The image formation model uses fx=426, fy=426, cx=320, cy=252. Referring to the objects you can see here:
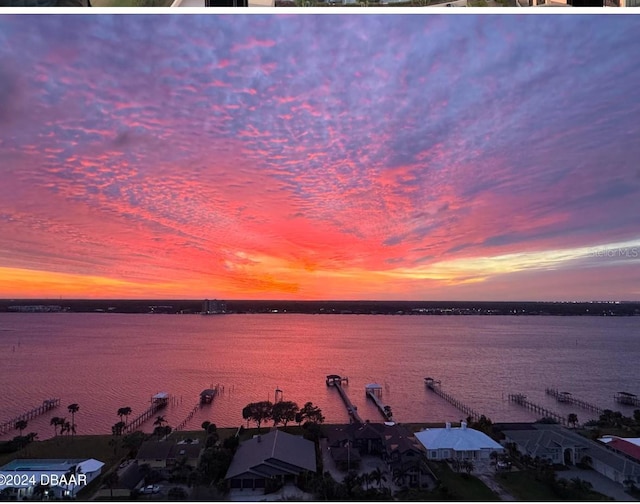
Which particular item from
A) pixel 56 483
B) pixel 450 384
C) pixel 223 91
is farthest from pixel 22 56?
pixel 450 384

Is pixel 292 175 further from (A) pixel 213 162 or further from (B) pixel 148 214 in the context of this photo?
(B) pixel 148 214

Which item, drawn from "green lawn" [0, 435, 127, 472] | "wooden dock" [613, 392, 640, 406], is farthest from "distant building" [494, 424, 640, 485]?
"green lawn" [0, 435, 127, 472]

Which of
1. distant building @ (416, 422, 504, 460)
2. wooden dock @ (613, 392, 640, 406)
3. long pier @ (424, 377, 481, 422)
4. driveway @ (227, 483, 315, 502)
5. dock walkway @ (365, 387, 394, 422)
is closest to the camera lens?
driveway @ (227, 483, 315, 502)

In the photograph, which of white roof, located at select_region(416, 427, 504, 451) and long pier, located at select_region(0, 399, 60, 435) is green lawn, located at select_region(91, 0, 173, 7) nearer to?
long pier, located at select_region(0, 399, 60, 435)

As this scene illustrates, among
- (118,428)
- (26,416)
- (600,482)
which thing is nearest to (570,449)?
(600,482)

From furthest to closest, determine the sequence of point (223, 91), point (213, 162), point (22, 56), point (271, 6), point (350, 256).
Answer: point (350, 256) < point (213, 162) < point (223, 91) < point (22, 56) < point (271, 6)

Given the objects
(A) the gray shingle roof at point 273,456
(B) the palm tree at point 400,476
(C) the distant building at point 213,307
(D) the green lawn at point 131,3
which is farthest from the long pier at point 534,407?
(D) the green lawn at point 131,3
